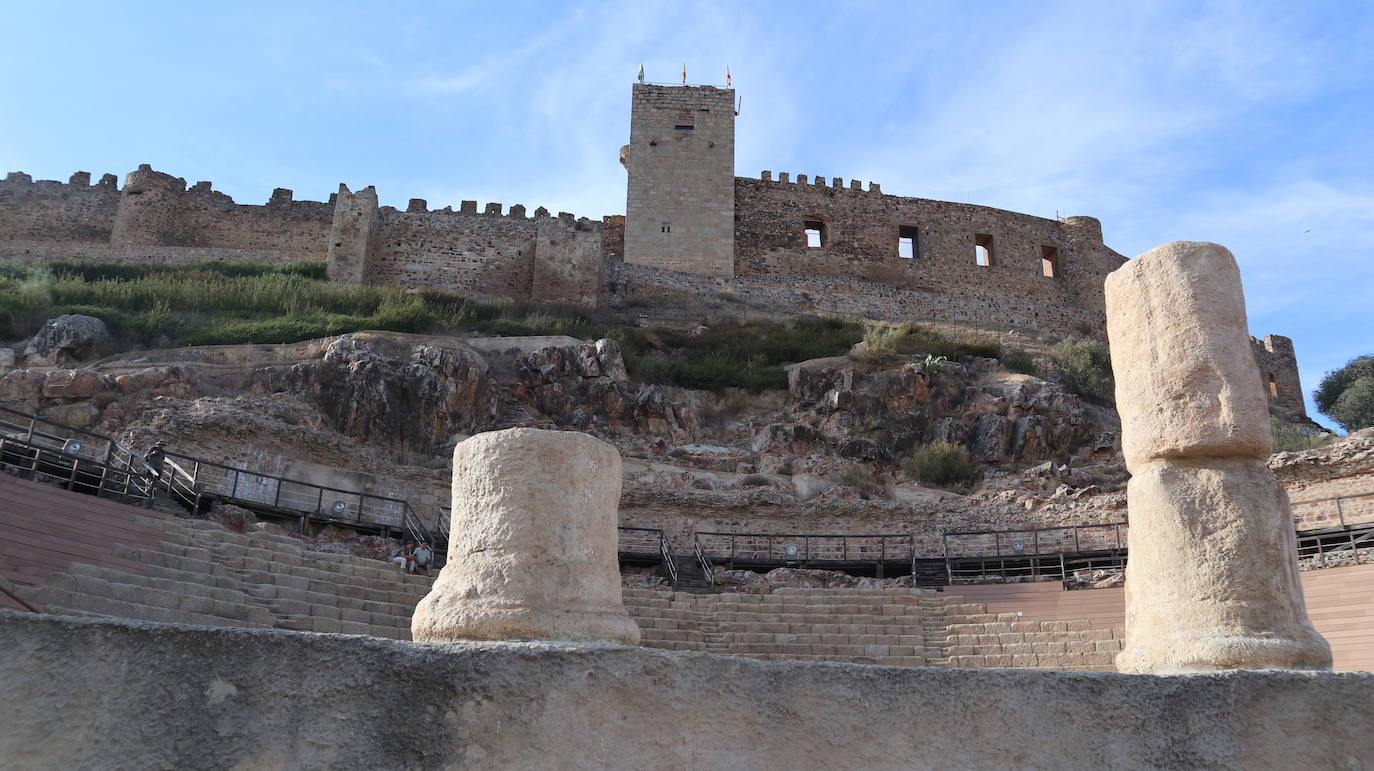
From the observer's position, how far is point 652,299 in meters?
34.0

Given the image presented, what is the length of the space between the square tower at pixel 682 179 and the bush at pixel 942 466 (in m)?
15.1

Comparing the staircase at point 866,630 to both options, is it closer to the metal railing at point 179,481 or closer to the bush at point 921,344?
the metal railing at point 179,481

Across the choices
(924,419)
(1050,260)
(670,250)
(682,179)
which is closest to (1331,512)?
(924,419)

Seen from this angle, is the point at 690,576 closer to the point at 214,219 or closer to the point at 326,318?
the point at 326,318

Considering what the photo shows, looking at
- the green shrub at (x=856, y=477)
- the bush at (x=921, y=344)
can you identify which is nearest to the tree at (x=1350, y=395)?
the bush at (x=921, y=344)

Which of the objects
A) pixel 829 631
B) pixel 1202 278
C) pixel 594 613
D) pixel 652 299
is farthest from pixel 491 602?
pixel 652 299

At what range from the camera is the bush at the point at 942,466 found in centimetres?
2294

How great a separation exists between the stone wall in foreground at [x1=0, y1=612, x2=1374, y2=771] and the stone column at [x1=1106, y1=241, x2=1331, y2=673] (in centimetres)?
184

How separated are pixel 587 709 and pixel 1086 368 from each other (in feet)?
89.9

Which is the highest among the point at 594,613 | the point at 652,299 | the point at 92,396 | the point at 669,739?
the point at 652,299

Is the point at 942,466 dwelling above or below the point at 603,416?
below

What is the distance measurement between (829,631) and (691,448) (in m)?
9.63

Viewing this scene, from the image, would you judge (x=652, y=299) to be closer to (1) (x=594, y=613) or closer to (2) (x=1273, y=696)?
(1) (x=594, y=613)

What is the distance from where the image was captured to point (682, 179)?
38.1 metres
